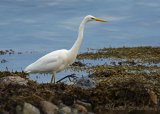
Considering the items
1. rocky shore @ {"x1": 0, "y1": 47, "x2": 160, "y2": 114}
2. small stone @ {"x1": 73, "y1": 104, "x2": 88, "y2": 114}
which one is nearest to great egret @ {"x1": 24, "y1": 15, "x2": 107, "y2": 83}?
rocky shore @ {"x1": 0, "y1": 47, "x2": 160, "y2": 114}

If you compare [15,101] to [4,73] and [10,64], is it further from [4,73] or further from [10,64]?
[10,64]

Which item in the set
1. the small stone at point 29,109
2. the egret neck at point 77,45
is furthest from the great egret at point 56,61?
the small stone at point 29,109

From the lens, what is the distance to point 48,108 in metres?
19.8

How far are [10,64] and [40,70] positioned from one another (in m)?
11.1

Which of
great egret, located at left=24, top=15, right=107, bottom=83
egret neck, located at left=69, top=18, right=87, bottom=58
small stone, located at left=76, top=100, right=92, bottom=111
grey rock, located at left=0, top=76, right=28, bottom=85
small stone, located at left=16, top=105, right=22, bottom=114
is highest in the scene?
egret neck, located at left=69, top=18, right=87, bottom=58

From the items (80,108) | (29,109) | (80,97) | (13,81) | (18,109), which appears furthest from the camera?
(13,81)

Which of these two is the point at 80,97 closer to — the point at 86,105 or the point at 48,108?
the point at 86,105

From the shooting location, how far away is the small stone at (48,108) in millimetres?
19703

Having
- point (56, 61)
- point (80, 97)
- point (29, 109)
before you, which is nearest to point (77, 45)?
point (56, 61)

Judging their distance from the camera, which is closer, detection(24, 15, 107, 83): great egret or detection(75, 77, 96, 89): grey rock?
detection(75, 77, 96, 89): grey rock

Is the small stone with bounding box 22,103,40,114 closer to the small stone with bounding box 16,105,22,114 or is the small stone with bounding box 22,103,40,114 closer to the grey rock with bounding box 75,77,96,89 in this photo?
the small stone with bounding box 16,105,22,114

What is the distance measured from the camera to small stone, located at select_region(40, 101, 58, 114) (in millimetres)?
19703

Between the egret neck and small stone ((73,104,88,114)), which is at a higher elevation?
the egret neck

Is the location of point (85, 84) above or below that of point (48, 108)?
above
